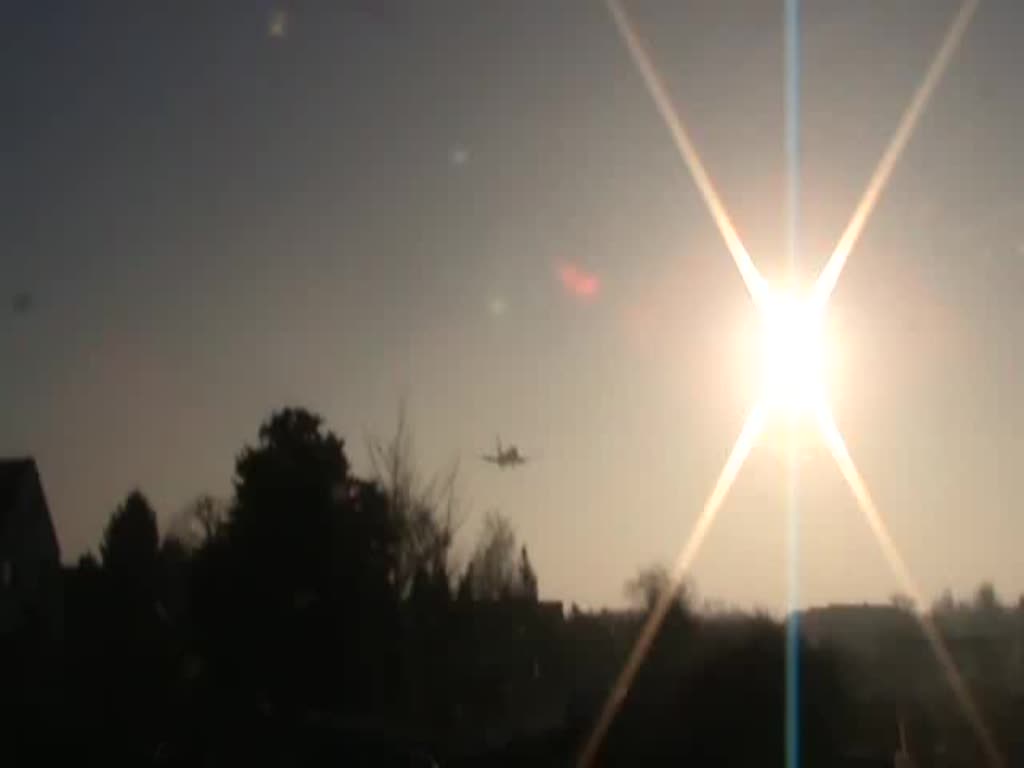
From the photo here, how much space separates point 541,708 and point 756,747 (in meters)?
18.2

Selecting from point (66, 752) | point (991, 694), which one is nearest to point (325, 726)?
point (66, 752)

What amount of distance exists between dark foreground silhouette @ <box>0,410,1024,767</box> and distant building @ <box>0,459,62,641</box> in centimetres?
30

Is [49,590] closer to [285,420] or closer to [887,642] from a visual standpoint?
[285,420]

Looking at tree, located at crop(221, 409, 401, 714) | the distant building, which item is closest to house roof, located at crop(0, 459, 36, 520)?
the distant building

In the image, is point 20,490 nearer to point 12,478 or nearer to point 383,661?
point 12,478

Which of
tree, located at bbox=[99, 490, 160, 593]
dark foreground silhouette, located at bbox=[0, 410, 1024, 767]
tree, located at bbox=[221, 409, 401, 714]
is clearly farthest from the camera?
Result: tree, located at bbox=[99, 490, 160, 593]

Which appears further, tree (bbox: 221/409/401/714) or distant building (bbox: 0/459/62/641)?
distant building (bbox: 0/459/62/641)

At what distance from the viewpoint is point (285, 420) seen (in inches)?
1746

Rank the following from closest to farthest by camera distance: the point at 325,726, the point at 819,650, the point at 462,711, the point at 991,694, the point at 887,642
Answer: the point at 325,726 → the point at 819,650 → the point at 991,694 → the point at 887,642 → the point at 462,711

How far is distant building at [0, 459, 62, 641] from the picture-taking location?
44281mm

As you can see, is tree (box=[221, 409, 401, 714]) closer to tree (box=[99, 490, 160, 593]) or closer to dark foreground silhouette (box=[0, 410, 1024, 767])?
dark foreground silhouette (box=[0, 410, 1024, 767])

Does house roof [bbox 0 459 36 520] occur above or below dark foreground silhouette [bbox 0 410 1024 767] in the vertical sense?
above

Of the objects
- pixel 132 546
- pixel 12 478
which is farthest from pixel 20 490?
pixel 132 546

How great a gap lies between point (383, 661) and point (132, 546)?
14957mm
